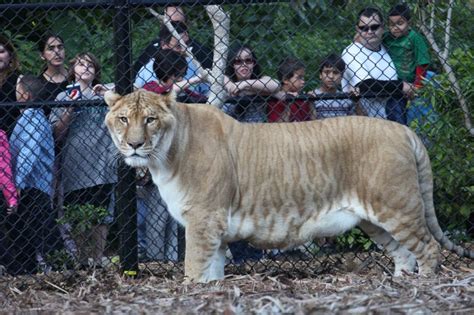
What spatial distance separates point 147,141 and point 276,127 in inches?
36.6

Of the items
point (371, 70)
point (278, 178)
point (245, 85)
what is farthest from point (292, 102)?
point (278, 178)

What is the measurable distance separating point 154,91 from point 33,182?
3.52 feet

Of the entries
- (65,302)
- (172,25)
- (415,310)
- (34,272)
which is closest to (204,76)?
(172,25)

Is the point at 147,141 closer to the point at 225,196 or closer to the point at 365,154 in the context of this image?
the point at 225,196

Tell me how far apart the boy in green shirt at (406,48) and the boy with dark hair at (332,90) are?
0.44 meters

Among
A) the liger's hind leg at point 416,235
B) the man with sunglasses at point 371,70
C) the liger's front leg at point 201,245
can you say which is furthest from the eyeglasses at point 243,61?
the liger's hind leg at point 416,235

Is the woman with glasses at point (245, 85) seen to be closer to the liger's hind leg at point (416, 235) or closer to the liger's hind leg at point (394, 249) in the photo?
the liger's hind leg at point (394, 249)

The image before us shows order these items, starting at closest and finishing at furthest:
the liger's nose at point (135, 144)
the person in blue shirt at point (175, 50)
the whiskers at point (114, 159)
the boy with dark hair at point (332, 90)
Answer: the liger's nose at point (135, 144)
the whiskers at point (114, 159)
the boy with dark hair at point (332, 90)
the person in blue shirt at point (175, 50)

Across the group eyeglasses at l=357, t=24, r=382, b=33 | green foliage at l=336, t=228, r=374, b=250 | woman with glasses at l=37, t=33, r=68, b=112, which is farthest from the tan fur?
woman with glasses at l=37, t=33, r=68, b=112

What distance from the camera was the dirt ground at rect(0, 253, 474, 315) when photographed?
4957 millimetres

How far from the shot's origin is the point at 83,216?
301 inches

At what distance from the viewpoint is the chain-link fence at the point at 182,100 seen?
753 cm

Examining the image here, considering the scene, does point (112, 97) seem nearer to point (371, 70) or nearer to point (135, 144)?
point (135, 144)

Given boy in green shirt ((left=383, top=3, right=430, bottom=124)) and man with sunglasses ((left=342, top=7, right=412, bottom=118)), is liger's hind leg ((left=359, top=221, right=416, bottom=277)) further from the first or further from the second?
boy in green shirt ((left=383, top=3, right=430, bottom=124))
